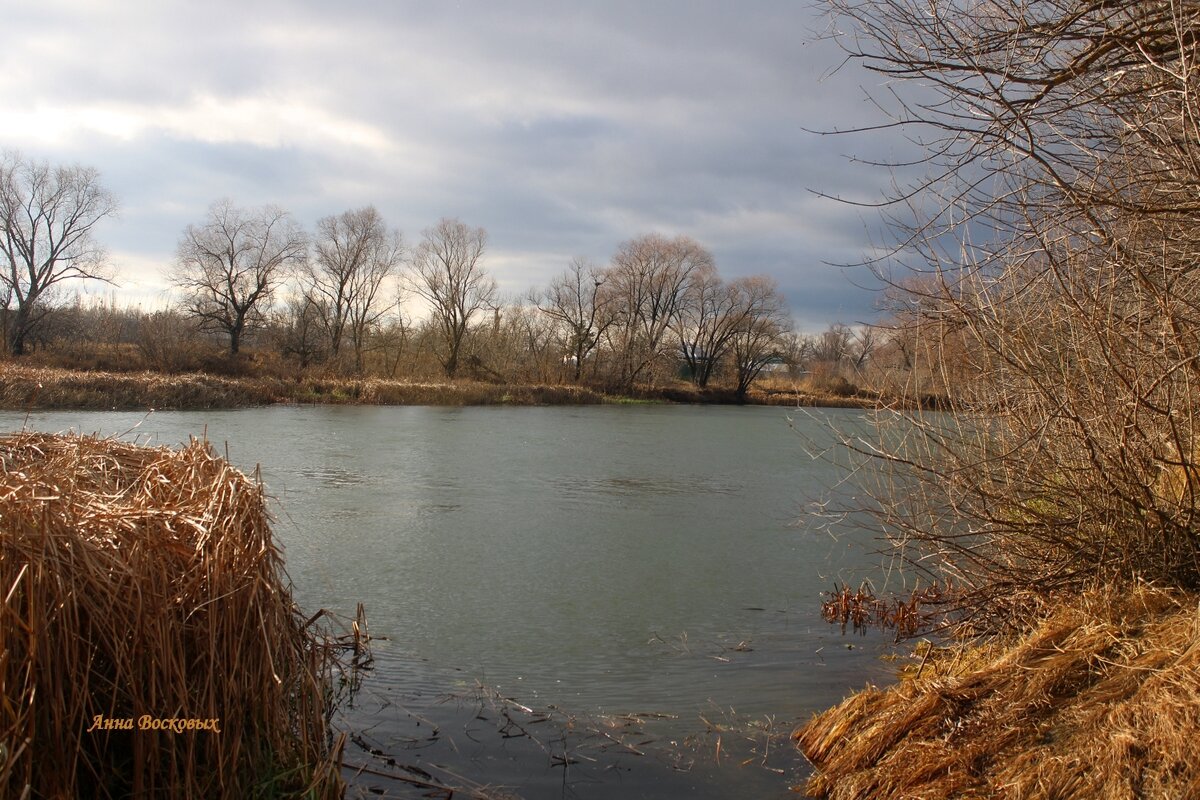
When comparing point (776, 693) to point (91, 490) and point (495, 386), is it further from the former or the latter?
point (495, 386)

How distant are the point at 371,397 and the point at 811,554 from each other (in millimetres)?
28870

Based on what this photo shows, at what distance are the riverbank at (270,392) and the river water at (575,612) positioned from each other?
23.7 feet

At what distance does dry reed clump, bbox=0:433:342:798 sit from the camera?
9.40 ft

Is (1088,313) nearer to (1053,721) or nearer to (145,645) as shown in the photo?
(1053,721)

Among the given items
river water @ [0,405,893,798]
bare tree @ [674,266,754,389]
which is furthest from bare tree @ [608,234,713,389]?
river water @ [0,405,893,798]

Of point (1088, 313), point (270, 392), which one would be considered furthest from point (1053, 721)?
point (270, 392)

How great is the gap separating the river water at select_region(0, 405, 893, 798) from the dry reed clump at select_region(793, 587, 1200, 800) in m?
0.57

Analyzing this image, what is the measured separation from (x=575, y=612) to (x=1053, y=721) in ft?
15.7

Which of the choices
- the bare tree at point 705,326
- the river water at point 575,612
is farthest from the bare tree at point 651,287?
the river water at point 575,612

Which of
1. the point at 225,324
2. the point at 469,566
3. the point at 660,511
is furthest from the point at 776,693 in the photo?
the point at 225,324

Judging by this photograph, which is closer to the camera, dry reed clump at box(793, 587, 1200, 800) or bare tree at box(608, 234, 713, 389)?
dry reed clump at box(793, 587, 1200, 800)

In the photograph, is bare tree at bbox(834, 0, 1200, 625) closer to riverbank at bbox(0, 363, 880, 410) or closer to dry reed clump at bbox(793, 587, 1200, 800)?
dry reed clump at bbox(793, 587, 1200, 800)

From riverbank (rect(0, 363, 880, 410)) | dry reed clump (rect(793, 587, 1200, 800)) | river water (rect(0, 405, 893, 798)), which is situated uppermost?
riverbank (rect(0, 363, 880, 410))

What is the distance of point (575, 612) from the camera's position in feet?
26.2
